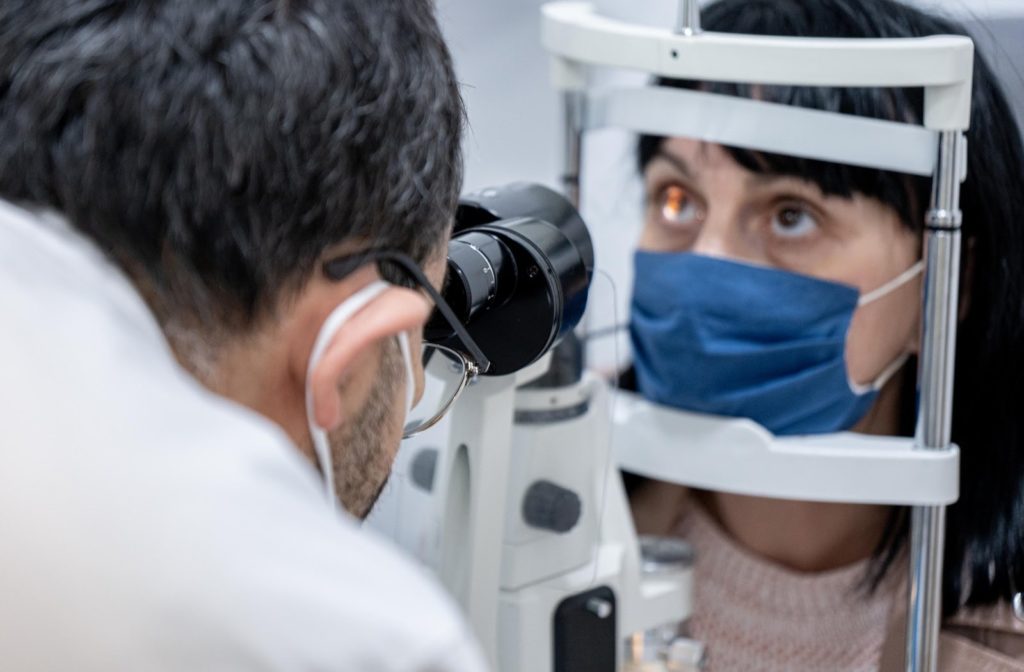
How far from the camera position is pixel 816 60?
103 centimetres

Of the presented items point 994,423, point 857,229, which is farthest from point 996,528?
point 857,229

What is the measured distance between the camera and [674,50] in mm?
1086

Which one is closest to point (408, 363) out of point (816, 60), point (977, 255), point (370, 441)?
point (370, 441)

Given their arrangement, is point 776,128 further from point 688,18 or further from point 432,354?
point 432,354

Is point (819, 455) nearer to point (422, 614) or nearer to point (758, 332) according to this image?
point (758, 332)

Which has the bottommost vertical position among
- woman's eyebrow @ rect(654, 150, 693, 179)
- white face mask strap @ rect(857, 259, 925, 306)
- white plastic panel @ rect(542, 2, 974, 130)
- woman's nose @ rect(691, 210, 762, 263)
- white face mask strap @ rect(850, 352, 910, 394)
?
white face mask strap @ rect(850, 352, 910, 394)

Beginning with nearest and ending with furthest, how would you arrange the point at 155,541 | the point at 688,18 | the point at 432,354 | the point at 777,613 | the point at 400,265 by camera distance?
the point at 155,541 → the point at 400,265 → the point at 432,354 → the point at 688,18 → the point at 777,613

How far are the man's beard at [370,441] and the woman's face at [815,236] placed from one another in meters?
0.58

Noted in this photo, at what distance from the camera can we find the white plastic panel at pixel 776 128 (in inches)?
43.0

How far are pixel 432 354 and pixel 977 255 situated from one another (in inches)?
22.7

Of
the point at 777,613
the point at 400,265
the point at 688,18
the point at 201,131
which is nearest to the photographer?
the point at 201,131

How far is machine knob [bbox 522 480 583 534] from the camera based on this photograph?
110 centimetres

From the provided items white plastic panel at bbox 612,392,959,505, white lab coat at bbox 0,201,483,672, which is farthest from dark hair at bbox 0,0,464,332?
white plastic panel at bbox 612,392,959,505

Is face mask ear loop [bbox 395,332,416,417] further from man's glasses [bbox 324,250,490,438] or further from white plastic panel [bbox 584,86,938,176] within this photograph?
white plastic panel [bbox 584,86,938,176]
